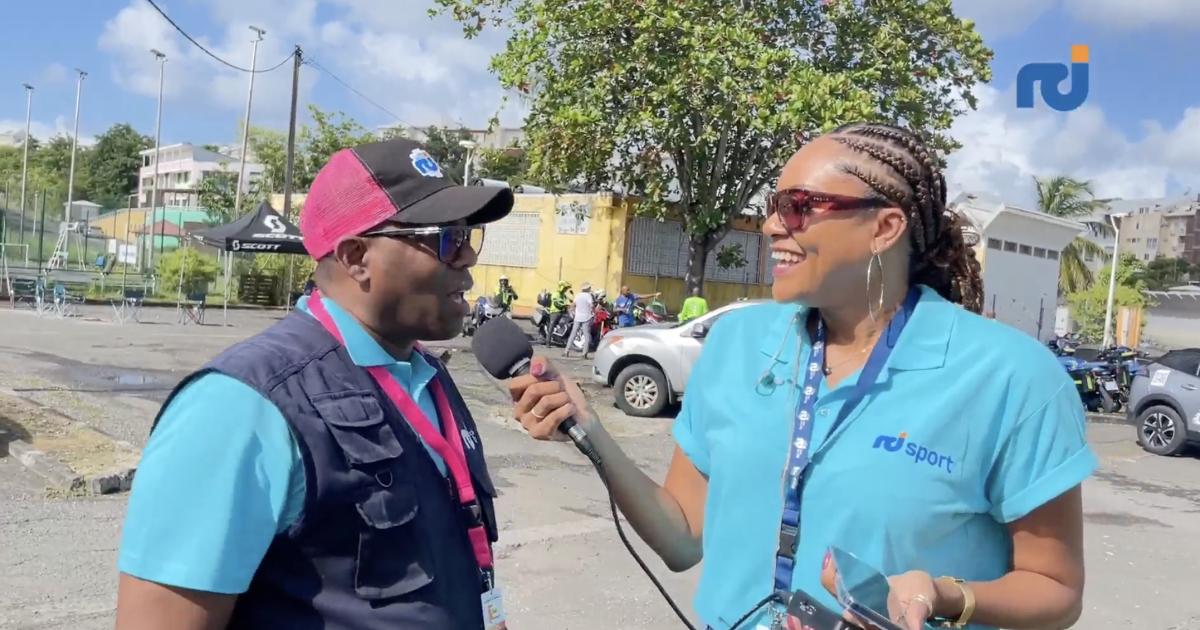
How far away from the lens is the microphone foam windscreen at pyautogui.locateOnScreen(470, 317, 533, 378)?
2115 mm

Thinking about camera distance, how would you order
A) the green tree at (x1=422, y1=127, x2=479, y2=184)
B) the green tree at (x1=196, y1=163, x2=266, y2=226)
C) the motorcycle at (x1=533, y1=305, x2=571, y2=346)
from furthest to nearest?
the green tree at (x1=422, y1=127, x2=479, y2=184), the green tree at (x1=196, y1=163, x2=266, y2=226), the motorcycle at (x1=533, y1=305, x2=571, y2=346)

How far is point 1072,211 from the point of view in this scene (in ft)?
131

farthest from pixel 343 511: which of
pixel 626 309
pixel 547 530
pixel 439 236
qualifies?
pixel 626 309

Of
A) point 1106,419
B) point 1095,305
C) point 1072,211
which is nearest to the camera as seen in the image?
point 1106,419

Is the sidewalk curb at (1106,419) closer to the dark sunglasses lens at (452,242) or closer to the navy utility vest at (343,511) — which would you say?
the dark sunglasses lens at (452,242)

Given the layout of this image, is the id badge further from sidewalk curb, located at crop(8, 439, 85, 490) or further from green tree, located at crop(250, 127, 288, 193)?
green tree, located at crop(250, 127, 288, 193)

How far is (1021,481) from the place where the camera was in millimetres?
1859

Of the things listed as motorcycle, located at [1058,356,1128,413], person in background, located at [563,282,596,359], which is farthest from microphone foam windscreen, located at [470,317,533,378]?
person in background, located at [563,282,596,359]

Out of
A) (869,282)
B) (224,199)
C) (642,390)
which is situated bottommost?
(642,390)

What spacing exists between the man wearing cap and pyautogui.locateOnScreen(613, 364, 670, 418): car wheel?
10.9 metres

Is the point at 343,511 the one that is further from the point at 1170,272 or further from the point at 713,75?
the point at 1170,272

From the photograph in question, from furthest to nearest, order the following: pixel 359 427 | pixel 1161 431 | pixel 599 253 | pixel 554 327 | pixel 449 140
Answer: pixel 449 140, pixel 599 253, pixel 554 327, pixel 1161 431, pixel 359 427

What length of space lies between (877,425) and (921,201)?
20.1 inches

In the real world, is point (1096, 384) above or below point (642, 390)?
above
